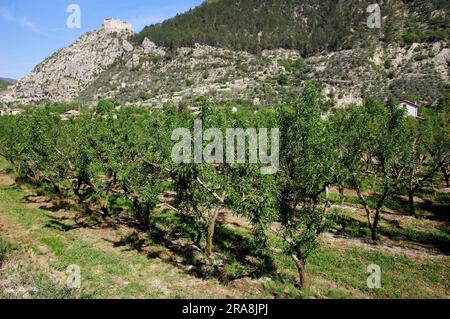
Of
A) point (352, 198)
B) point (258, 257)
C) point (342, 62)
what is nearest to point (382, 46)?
point (342, 62)

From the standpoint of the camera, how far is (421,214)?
126ft

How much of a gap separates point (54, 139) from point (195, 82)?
142 metres

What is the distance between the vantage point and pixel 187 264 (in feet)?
81.7

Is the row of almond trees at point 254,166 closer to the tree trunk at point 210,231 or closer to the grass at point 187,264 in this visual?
the tree trunk at point 210,231

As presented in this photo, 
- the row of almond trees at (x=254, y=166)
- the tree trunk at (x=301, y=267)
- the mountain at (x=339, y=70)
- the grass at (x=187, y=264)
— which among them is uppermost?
the mountain at (x=339, y=70)

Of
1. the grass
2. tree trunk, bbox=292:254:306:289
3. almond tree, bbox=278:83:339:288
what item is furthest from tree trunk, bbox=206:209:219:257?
tree trunk, bbox=292:254:306:289

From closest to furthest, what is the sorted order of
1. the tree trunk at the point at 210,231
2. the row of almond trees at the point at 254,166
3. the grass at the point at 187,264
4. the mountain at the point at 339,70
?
the row of almond trees at the point at 254,166 < the grass at the point at 187,264 < the tree trunk at the point at 210,231 < the mountain at the point at 339,70

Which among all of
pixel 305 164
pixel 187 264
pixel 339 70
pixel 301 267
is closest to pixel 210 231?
pixel 187 264

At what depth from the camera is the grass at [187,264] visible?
2086cm

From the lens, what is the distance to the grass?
2086 centimetres

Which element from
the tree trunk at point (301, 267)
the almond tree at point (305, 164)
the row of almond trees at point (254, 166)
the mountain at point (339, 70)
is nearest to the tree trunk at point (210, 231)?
the row of almond trees at point (254, 166)

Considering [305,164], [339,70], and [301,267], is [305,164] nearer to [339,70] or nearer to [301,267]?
[301,267]

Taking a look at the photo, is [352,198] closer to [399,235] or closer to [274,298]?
[399,235]
